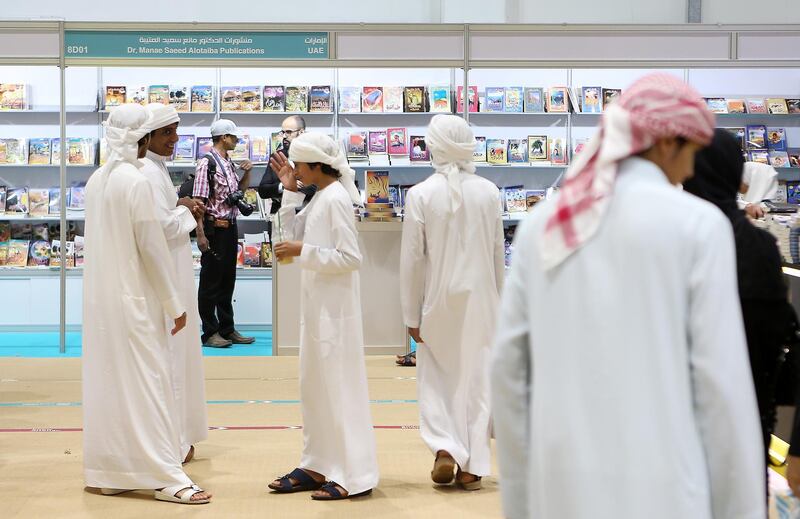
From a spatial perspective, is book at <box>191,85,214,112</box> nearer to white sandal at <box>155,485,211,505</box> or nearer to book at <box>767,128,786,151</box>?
book at <box>767,128,786,151</box>

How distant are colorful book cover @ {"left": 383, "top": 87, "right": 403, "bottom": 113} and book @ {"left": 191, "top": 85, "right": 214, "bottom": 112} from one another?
5.18ft

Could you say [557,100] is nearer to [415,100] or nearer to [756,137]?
[415,100]

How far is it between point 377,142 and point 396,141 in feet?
0.56

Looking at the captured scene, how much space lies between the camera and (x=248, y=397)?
6.56m

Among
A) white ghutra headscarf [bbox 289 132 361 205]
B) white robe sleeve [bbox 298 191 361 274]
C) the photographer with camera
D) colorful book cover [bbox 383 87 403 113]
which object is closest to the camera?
white robe sleeve [bbox 298 191 361 274]

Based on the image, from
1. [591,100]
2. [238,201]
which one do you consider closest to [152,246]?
[238,201]

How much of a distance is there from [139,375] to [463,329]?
4.50 ft

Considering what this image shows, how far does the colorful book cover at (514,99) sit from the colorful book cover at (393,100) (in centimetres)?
95

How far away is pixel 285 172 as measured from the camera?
4.63 m

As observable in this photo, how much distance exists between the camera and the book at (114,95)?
9.61 m

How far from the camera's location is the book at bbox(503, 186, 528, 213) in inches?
377

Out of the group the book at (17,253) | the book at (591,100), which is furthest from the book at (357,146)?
the book at (17,253)

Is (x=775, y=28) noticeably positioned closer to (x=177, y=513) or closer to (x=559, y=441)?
(x=177, y=513)

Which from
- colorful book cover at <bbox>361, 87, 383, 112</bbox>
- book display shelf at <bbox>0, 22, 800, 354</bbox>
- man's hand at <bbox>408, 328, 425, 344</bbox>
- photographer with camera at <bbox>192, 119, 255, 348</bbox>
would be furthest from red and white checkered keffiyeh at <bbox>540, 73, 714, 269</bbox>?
colorful book cover at <bbox>361, 87, 383, 112</bbox>
